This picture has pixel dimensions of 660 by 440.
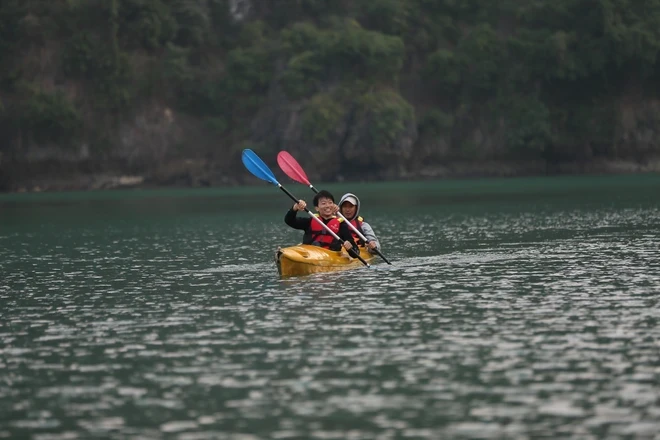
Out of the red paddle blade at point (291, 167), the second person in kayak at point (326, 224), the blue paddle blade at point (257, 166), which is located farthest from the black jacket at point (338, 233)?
the red paddle blade at point (291, 167)

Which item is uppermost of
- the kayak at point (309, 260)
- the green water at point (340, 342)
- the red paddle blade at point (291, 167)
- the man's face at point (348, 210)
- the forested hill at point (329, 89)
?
the forested hill at point (329, 89)

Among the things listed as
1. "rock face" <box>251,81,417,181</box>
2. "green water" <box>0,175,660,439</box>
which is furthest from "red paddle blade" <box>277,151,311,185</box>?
"rock face" <box>251,81,417,181</box>

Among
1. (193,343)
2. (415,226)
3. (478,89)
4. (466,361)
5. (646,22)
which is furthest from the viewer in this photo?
(478,89)

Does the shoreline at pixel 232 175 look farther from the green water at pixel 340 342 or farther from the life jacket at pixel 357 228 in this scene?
the life jacket at pixel 357 228

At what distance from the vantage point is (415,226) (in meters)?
40.1

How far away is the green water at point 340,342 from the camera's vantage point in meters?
12.3

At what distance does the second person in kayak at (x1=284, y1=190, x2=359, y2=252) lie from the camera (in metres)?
25.5

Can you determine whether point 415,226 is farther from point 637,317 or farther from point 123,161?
point 123,161

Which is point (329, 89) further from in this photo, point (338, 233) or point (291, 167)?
point (338, 233)

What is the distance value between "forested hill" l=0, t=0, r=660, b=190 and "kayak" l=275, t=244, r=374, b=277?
6238cm

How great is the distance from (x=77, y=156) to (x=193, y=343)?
76057 mm

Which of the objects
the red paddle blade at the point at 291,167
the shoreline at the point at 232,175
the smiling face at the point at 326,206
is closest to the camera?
the smiling face at the point at 326,206

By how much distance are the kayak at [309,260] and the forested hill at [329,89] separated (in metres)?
62.4

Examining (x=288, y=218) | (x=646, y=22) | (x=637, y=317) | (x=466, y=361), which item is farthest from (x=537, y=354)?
(x=646, y=22)
